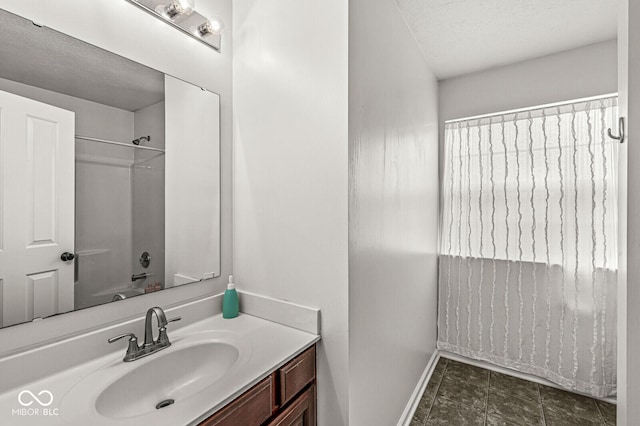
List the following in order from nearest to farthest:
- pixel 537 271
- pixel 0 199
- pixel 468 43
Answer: pixel 0 199 < pixel 468 43 < pixel 537 271

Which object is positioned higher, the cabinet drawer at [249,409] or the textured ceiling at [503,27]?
the textured ceiling at [503,27]

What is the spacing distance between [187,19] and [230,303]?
4.51 feet

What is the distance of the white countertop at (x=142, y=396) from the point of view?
757 mm

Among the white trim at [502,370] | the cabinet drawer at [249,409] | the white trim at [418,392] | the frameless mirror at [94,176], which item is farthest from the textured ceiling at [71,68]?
the white trim at [502,370]

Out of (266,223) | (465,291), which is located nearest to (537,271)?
(465,291)

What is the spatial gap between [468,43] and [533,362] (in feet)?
8.05

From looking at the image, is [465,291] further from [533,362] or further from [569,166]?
[569,166]

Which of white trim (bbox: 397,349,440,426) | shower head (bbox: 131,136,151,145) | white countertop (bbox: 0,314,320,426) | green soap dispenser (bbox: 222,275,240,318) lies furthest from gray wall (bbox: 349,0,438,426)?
shower head (bbox: 131,136,151,145)

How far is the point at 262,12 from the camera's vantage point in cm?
→ 146

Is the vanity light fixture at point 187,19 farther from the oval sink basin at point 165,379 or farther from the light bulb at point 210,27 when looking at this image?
the oval sink basin at point 165,379

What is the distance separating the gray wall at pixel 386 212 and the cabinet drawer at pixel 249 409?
15.1 inches

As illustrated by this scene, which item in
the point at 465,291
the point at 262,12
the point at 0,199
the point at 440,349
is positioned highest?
the point at 262,12

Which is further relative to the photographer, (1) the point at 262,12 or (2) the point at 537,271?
(2) the point at 537,271

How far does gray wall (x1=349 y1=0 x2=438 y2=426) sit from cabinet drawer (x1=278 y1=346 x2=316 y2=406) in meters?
0.17
